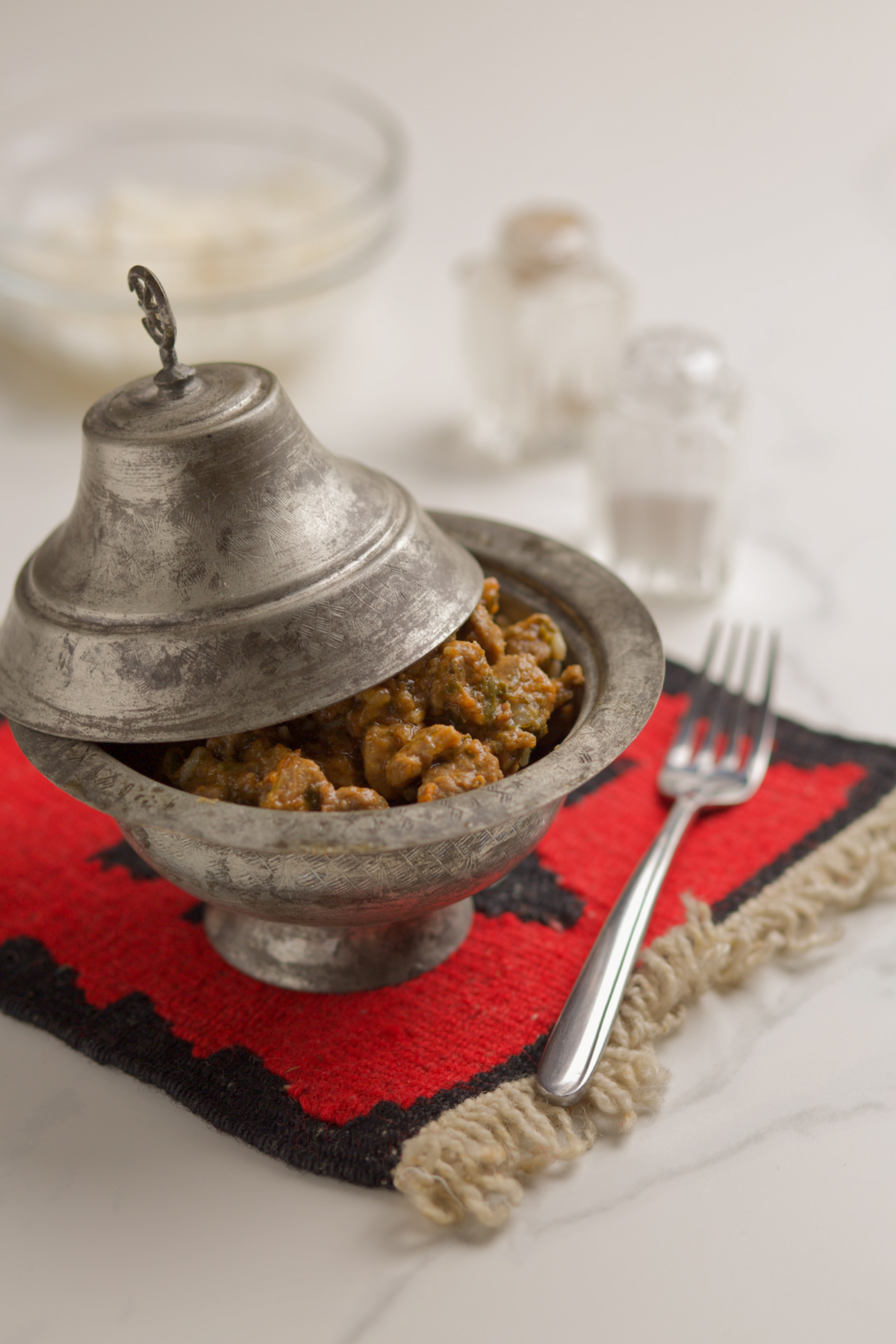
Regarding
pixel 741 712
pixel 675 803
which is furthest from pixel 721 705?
pixel 675 803

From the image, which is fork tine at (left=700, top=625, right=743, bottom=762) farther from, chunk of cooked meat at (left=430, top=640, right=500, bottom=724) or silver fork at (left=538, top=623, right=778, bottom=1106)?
chunk of cooked meat at (left=430, top=640, right=500, bottom=724)

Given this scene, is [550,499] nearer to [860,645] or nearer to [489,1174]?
[860,645]

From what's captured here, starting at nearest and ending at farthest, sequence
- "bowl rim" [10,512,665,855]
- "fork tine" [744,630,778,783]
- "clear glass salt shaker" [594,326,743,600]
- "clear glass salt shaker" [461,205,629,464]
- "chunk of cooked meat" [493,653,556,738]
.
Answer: "bowl rim" [10,512,665,855], "chunk of cooked meat" [493,653,556,738], "fork tine" [744,630,778,783], "clear glass salt shaker" [594,326,743,600], "clear glass salt shaker" [461,205,629,464]

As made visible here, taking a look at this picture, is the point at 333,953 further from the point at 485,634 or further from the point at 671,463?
the point at 671,463

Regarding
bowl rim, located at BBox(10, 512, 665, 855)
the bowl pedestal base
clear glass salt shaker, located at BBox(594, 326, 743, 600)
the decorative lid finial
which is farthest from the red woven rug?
the decorative lid finial

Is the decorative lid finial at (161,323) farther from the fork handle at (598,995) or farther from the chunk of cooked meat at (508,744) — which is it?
the fork handle at (598,995)

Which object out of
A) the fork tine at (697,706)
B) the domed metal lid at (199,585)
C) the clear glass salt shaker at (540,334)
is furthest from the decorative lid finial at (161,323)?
the clear glass salt shaker at (540,334)
